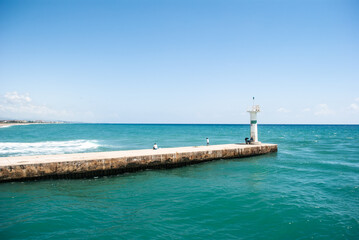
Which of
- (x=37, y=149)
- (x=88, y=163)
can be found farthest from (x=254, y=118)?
(x=37, y=149)

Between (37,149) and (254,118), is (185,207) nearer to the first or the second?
(254,118)

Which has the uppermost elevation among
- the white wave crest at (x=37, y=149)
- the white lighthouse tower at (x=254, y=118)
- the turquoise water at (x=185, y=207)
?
the white lighthouse tower at (x=254, y=118)

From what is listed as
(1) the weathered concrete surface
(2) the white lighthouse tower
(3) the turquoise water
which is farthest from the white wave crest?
(2) the white lighthouse tower

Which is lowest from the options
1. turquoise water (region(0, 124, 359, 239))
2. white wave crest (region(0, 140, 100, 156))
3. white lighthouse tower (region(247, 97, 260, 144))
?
turquoise water (region(0, 124, 359, 239))

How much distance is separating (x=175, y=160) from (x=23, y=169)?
9.94m

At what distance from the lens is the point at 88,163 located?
1528 cm

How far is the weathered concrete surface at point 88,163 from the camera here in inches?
534

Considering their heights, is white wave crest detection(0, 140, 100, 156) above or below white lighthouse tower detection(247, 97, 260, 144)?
below

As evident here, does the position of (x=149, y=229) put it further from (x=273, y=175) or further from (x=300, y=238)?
(x=273, y=175)

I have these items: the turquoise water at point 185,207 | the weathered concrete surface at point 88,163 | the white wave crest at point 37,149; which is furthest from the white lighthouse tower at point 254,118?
the white wave crest at point 37,149

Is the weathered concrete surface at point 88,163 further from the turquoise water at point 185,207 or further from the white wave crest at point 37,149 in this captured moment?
the white wave crest at point 37,149

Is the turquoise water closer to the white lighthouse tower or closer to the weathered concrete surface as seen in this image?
the weathered concrete surface

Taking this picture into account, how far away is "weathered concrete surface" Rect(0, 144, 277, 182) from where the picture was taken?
44.5ft

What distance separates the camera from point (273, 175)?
16.2 m
